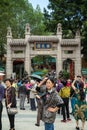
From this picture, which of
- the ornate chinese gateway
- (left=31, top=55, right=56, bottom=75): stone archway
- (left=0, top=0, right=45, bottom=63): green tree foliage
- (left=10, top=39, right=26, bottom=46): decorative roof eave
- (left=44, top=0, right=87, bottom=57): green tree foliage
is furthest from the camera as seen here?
(left=31, top=55, right=56, bottom=75): stone archway

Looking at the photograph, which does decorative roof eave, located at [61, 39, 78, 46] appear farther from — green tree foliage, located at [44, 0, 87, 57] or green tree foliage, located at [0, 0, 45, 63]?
green tree foliage, located at [0, 0, 45, 63]

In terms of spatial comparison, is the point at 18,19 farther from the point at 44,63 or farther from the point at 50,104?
the point at 50,104

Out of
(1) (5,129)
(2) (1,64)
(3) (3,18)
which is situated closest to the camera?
(1) (5,129)

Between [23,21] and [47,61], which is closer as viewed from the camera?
[23,21]

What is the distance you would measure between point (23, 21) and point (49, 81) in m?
45.5

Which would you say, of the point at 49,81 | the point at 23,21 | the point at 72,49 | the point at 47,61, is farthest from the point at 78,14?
the point at 49,81

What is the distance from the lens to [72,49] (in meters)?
35.0

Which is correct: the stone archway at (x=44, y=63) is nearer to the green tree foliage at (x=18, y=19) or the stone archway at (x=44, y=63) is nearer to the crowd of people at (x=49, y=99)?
the green tree foliage at (x=18, y=19)

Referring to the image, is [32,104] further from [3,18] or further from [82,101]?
[3,18]

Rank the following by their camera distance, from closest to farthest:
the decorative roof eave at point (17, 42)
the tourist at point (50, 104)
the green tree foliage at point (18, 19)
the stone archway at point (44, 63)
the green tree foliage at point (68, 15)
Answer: the tourist at point (50, 104) → the decorative roof eave at point (17, 42) → the green tree foliage at point (68, 15) → the green tree foliage at point (18, 19) → the stone archway at point (44, 63)

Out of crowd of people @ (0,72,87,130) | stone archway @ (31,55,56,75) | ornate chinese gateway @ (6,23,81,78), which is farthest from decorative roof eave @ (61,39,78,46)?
stone archway @ (31,55,56,75)

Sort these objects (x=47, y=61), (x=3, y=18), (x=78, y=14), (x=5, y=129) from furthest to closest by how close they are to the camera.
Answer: (x=47, y=61) < (x=3, y=18) < (x=78, y=14) < (x=5, y=129)

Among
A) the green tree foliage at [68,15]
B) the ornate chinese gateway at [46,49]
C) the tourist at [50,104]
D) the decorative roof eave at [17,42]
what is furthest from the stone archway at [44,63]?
the tourist at [50,104]

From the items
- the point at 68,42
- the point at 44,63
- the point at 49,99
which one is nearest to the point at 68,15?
the point at 68,42
